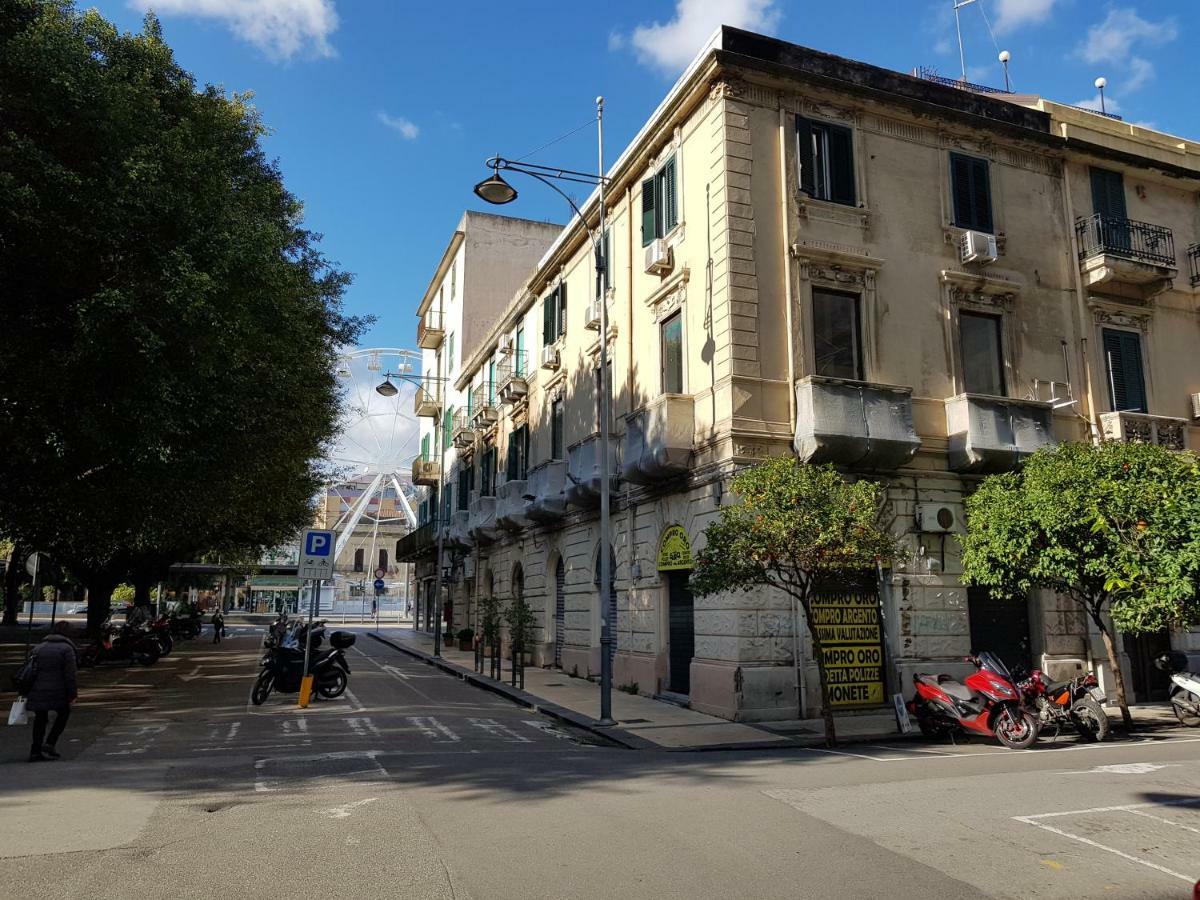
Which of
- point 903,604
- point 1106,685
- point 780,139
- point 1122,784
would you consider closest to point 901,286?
point 780,139

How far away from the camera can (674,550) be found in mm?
17391

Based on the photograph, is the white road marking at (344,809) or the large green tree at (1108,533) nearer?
the white road marking at (344,809)

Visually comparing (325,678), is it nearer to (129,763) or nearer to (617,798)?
(129,763)

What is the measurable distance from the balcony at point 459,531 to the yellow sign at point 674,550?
1651 cm

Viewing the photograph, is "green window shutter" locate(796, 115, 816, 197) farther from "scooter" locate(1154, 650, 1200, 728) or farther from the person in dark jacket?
the person in dark jacket

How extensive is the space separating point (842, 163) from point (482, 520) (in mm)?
17954

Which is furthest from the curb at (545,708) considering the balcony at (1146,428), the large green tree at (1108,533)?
the balcony at (1146,428)

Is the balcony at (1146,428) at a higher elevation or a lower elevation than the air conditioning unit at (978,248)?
lower

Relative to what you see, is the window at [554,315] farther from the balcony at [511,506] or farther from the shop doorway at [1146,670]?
the shop doorway at [1146,670]

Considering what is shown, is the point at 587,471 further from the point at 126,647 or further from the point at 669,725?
the point at 126,647

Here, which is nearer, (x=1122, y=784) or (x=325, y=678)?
(x=1122, y=784)

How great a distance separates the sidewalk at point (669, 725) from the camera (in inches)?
499

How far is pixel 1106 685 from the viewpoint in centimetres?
1736

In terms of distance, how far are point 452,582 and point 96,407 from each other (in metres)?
25.8
